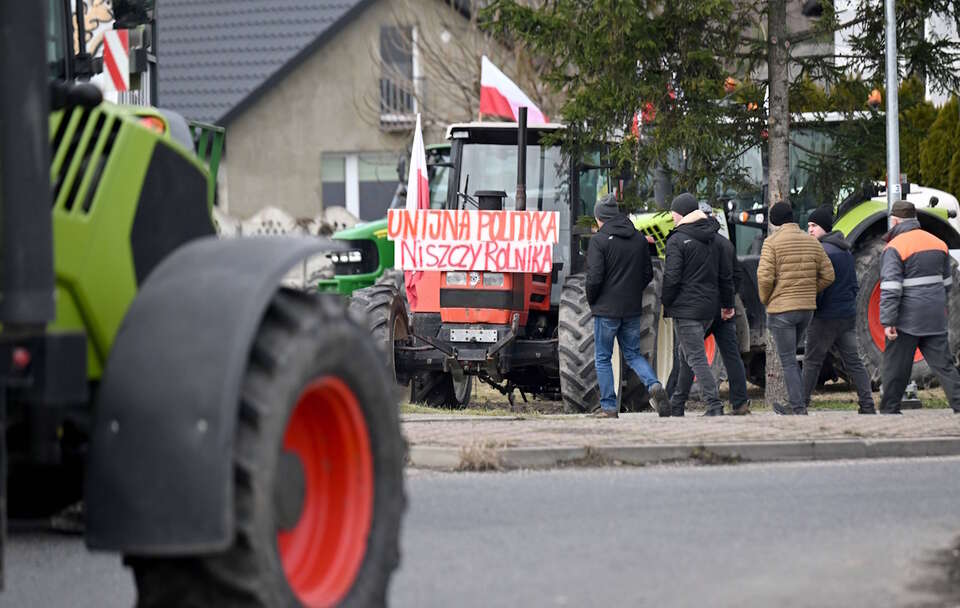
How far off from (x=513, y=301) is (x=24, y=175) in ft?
37.8

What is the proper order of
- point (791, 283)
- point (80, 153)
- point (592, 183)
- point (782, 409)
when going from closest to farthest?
point (80, 153) < point (791, 283) < point (782, 409) < point (592, 183)

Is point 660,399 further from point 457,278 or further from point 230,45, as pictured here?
point 230,45

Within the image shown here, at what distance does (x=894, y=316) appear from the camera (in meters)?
14.5

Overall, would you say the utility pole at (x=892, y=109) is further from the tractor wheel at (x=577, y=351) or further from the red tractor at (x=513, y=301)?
the tractor wheel at (x=577, y=351)

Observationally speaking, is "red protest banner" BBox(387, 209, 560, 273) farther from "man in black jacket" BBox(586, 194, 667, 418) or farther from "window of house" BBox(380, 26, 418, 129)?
"window of house" BBox(380, 26, 418, 129)

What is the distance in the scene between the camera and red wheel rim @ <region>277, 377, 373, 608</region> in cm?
517

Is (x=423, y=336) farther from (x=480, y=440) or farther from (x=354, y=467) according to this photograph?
(x=354, y=467)

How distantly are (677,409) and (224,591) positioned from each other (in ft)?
34.9

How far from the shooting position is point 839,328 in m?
15.2

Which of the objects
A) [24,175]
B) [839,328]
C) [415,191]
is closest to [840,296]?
[839,328]

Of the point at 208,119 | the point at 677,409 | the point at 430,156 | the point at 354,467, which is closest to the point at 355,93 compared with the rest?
the point at 208,119

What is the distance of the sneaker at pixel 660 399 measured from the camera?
14359 millimetres

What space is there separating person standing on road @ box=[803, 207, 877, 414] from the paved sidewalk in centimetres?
160

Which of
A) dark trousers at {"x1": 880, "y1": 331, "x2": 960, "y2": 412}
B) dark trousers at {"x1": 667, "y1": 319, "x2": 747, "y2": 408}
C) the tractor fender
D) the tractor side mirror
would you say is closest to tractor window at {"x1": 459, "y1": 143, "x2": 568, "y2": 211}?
dark trousers at {"x1": 667, "y1": 319, "x2": 747, "y2": 408}
